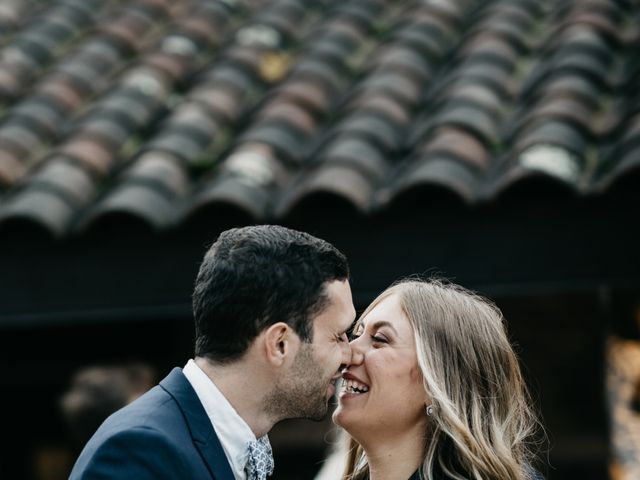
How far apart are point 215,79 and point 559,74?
1.58 meters

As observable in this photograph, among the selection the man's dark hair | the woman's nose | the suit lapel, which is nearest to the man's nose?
the woman's nose

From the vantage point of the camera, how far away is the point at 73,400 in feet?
15.8

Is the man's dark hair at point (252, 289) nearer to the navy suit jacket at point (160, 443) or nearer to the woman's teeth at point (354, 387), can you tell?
the navy suit jacket at point (160, 443)

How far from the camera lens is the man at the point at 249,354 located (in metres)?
3.07

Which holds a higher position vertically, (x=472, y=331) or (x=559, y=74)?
(x=559, y=74)

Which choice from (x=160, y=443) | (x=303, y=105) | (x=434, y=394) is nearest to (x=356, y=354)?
(x=434, y=394)

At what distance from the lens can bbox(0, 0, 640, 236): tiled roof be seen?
4.57 m

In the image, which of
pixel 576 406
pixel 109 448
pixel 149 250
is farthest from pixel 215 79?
pixel 109 448

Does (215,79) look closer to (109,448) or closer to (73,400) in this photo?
(73,400)

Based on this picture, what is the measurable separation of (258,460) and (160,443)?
355 millimetres

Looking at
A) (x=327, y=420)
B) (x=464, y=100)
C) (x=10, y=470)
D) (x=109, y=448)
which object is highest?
(x=464, y=100)

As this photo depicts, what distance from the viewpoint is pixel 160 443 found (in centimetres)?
292

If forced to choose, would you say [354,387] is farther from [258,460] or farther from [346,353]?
[258,460]

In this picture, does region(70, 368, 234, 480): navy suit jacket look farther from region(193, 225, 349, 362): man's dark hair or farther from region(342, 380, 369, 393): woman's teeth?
region(342, 380, 369, 393): woman's teeth
